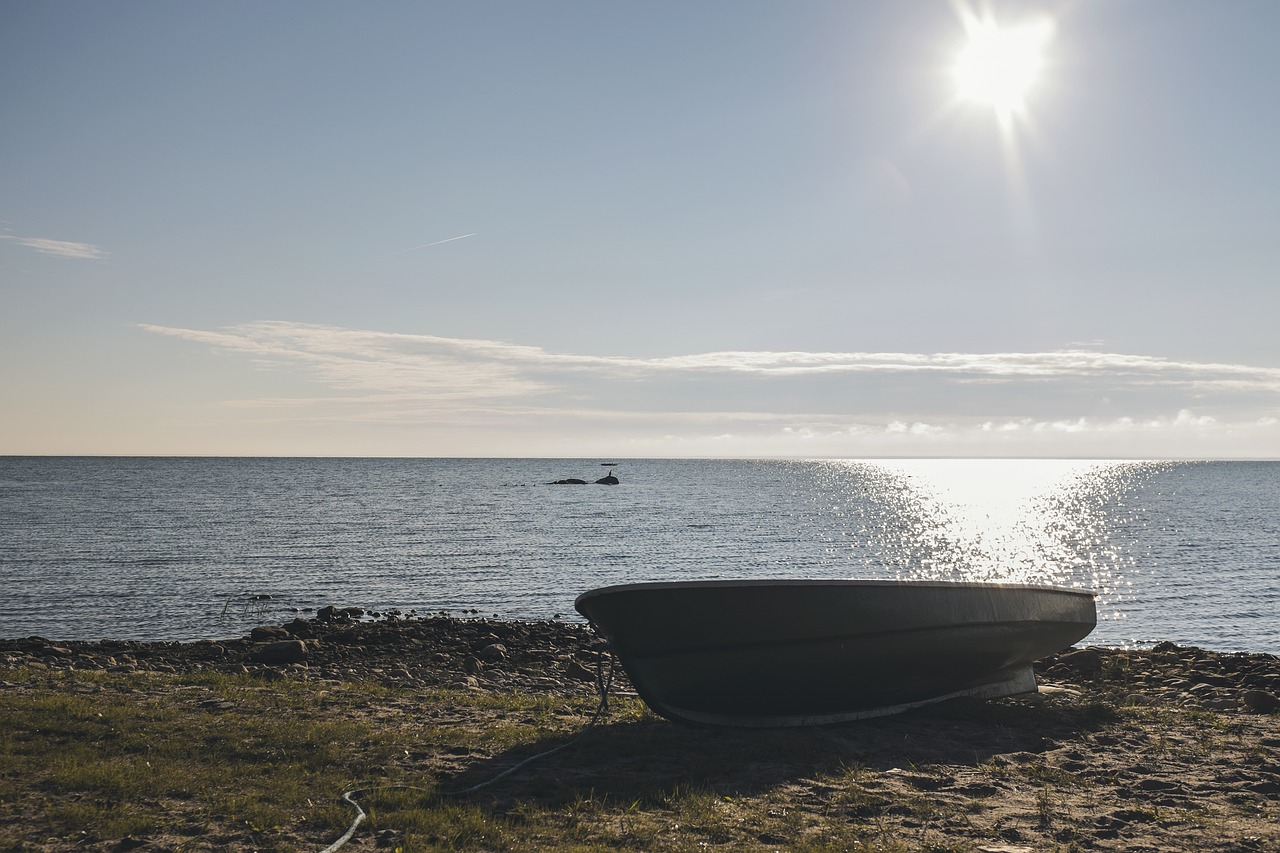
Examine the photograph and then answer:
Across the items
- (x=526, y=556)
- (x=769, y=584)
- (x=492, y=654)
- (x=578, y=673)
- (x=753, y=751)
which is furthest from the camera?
(x=526, y=556)

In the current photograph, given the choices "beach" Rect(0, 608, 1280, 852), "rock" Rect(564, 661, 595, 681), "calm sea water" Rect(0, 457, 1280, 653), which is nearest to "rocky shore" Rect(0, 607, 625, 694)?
"rock" Rect(564, 661, 595, 681)

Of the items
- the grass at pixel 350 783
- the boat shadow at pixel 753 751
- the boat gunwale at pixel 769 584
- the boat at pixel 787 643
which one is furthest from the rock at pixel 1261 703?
the grass at pixel 350 783

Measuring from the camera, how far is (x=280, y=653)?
17.4 metres

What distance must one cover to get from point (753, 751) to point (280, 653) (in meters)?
11.6

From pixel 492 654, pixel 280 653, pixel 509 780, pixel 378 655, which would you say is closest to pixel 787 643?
pixel 509 780

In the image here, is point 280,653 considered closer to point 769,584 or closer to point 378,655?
Answer: point 378,655

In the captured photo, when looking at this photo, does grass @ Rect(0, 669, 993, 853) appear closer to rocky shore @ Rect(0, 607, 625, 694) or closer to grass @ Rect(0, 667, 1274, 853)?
grass @ Rect(0, 667, 1274, 853)

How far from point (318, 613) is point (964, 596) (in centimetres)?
→ 2029

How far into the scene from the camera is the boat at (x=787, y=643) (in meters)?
10.0

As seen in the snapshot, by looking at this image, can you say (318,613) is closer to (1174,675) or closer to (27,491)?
(1174,675)

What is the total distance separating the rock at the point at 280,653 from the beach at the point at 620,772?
167 inches

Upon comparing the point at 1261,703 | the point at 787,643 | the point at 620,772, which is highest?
the point at 787,643

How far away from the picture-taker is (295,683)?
42.8ft

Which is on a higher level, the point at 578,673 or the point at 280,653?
the point at 280,653
